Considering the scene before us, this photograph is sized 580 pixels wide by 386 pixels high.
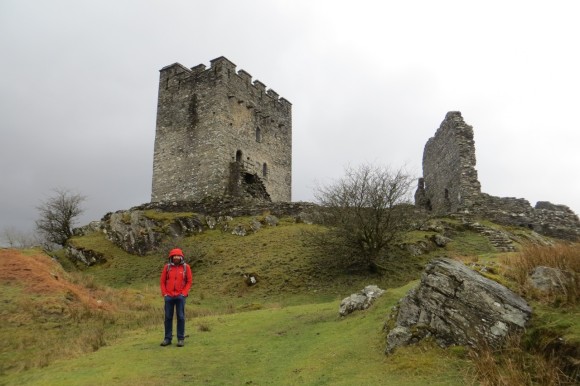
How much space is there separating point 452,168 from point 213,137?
56.9 feet

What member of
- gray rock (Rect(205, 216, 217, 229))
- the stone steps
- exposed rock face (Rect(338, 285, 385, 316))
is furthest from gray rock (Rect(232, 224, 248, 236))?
exposed rock face (Rect(338, 285, 385, 316))

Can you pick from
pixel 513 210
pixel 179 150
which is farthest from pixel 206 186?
pixel 513 210

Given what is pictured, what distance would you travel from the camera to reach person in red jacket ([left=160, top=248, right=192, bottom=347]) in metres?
11.2

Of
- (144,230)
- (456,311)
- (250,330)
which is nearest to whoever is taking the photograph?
(456,311)

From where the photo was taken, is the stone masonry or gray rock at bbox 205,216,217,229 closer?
the stone masonry

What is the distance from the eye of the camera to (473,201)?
1176 inches

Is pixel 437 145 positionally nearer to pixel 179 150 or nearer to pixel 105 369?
pixel 179 150

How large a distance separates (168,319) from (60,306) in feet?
21.0

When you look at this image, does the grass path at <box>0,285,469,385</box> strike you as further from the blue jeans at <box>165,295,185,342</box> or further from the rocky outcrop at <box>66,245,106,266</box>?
the rocky outcrop at <box>66,245,106,266</box>

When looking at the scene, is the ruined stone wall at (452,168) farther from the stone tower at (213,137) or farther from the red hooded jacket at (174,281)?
the red hooded jacket at (174,281)

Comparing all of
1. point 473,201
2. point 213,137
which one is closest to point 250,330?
point 473,201

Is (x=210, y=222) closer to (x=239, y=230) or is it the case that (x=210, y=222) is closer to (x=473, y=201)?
(x=239, y=230)

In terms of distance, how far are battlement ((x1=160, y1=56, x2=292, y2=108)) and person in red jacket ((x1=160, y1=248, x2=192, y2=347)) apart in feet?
87.6

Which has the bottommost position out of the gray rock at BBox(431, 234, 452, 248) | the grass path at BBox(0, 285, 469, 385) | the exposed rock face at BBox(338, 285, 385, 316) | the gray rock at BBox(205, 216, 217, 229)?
the grass path at BBox(0, 285, 469, 385)
